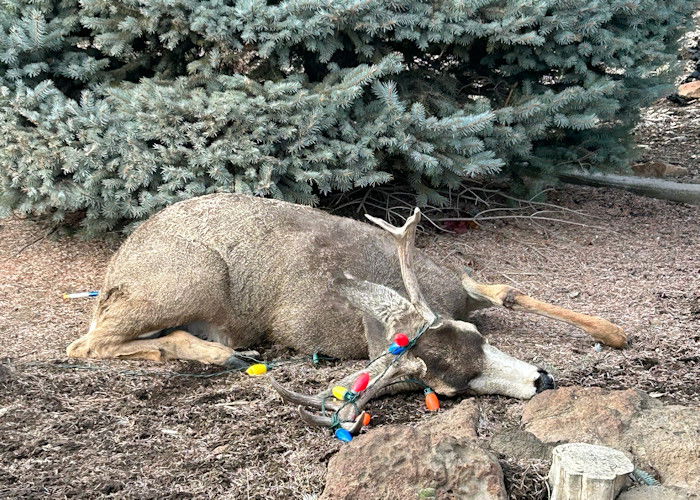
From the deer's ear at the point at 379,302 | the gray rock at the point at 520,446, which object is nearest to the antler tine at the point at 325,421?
the gray rock at the point at 520,446

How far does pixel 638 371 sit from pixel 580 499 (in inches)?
75.9

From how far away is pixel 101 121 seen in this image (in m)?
6.62

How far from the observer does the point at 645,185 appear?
8.91 m

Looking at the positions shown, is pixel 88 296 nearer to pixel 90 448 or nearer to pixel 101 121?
pixel 101 121

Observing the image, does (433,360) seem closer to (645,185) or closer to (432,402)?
(432,402)

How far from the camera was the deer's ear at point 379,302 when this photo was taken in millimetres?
4652

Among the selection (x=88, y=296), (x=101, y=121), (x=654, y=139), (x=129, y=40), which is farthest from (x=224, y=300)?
(x=654, y=139)

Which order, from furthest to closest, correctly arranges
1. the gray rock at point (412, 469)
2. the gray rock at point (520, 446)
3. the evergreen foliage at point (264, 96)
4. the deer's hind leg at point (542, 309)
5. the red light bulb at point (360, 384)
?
1. the evergreen foliage at point (264, 96)
2. the deer's hind leg at point (542, 309)
3. the red light bulb at point (360, 384)
4. the gray rock at point (520, 446)
5. the gray rock at point (412, 469)

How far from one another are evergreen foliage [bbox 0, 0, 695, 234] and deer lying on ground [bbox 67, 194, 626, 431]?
1.11 m

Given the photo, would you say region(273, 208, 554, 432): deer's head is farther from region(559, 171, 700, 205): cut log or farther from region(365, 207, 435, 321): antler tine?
region(559, 171, 700, 205): cut log

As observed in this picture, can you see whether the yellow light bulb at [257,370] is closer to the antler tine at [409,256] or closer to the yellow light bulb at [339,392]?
the yellow light bulb at [339,392]

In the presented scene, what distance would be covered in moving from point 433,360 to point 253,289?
139 cm

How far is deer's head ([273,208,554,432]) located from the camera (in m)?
4.38

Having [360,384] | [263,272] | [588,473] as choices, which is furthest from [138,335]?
[588,473]
